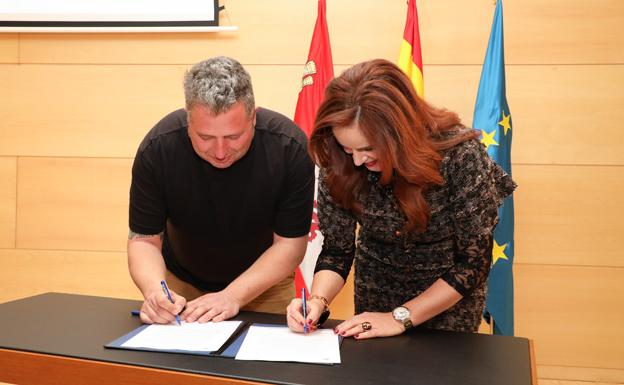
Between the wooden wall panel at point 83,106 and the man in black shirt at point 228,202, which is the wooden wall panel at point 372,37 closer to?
the wooden wall panel at point 83,106

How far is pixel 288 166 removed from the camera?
1746mm

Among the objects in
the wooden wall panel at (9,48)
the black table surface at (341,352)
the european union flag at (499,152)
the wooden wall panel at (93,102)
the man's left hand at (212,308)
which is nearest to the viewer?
the black table surface at (341,352)

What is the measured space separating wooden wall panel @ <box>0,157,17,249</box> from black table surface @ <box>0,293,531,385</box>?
1802 mm

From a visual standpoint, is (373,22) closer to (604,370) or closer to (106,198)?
(106,198)

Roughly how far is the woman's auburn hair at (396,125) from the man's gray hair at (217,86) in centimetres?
24

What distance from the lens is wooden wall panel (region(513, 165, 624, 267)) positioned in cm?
279

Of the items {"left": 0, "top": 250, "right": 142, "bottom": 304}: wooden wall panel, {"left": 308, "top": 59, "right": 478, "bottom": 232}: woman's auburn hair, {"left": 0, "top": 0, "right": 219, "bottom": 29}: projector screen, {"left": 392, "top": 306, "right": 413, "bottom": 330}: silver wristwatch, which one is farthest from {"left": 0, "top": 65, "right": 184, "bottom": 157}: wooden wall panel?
{"left": 392, "top": 306, "right": 413, "bottom": 330}: silver wristwatch

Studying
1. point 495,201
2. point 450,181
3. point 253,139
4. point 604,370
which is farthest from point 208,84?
point 604,370

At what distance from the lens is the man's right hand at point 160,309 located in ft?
4.94

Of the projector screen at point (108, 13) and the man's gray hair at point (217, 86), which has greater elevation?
the projector screen at point (108, 13)

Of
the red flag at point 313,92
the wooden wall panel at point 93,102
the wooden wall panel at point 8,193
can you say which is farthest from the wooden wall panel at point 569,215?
the wooden wall panel at point 8,193

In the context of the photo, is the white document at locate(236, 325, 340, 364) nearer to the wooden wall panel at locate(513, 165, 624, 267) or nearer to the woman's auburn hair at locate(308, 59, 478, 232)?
the woman's auburn hair at locate(308, 59, 478, 232)

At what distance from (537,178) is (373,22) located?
1.10 m

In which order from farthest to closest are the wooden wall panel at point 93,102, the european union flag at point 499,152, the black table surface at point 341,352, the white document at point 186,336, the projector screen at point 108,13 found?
the wooden wall panel at point 93,102
the projector screen at point 108,13
the european union flag at point 499,152
the white document at point 186,336
the black table surface at point 341,352
